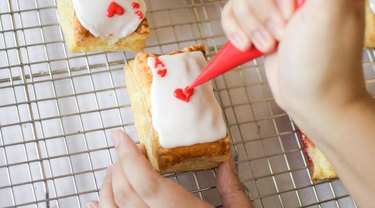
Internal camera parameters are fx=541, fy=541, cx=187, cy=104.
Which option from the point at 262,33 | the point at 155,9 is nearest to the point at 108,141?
the point at 155,9

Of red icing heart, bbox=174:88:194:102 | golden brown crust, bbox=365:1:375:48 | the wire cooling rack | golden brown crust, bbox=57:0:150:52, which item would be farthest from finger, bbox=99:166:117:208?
golden brown crust, bbox=365:1:375:48

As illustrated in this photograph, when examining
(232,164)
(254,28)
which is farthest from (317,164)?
(254,28)

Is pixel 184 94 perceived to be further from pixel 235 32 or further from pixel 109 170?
pixel 235 32

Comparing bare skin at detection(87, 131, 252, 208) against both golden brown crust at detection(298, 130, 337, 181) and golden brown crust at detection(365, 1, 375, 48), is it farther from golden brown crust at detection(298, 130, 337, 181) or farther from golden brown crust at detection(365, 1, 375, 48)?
golden brown crust at detection(365, 1, 375, 48)

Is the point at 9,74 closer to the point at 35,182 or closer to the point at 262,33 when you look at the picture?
the point at 35,182

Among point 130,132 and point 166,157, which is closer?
point 166,157
